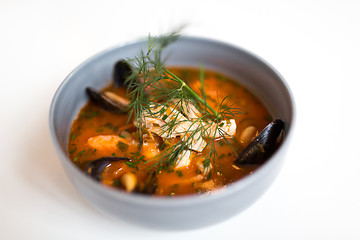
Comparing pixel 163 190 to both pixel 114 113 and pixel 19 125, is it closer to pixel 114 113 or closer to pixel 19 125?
pixel 114 113

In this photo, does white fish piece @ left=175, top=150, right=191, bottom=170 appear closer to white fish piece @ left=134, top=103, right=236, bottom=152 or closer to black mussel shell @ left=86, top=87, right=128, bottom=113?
white fish piece @ left=134, top=103, right=236, bottom=152

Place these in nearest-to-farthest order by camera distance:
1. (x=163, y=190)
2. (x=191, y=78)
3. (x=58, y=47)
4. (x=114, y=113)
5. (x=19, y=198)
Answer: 1. (x=163, y=190)
2. (x=19, y=198)
3. (x=114, y=113)
4. (x=191, y=78)
5. (x=58, y=47)

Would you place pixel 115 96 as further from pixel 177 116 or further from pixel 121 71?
pixel 177 116

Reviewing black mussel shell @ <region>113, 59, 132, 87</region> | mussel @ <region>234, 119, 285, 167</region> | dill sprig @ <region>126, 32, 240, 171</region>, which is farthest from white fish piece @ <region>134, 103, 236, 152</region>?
black mussel shell @ <region>113, 59, 132, 87</region>

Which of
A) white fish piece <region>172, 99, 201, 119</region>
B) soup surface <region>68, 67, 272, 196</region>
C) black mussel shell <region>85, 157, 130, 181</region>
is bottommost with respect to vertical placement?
black mussel shell <region>85, 157, 130, 181</region>

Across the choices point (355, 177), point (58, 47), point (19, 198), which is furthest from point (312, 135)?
point (58, 47)
